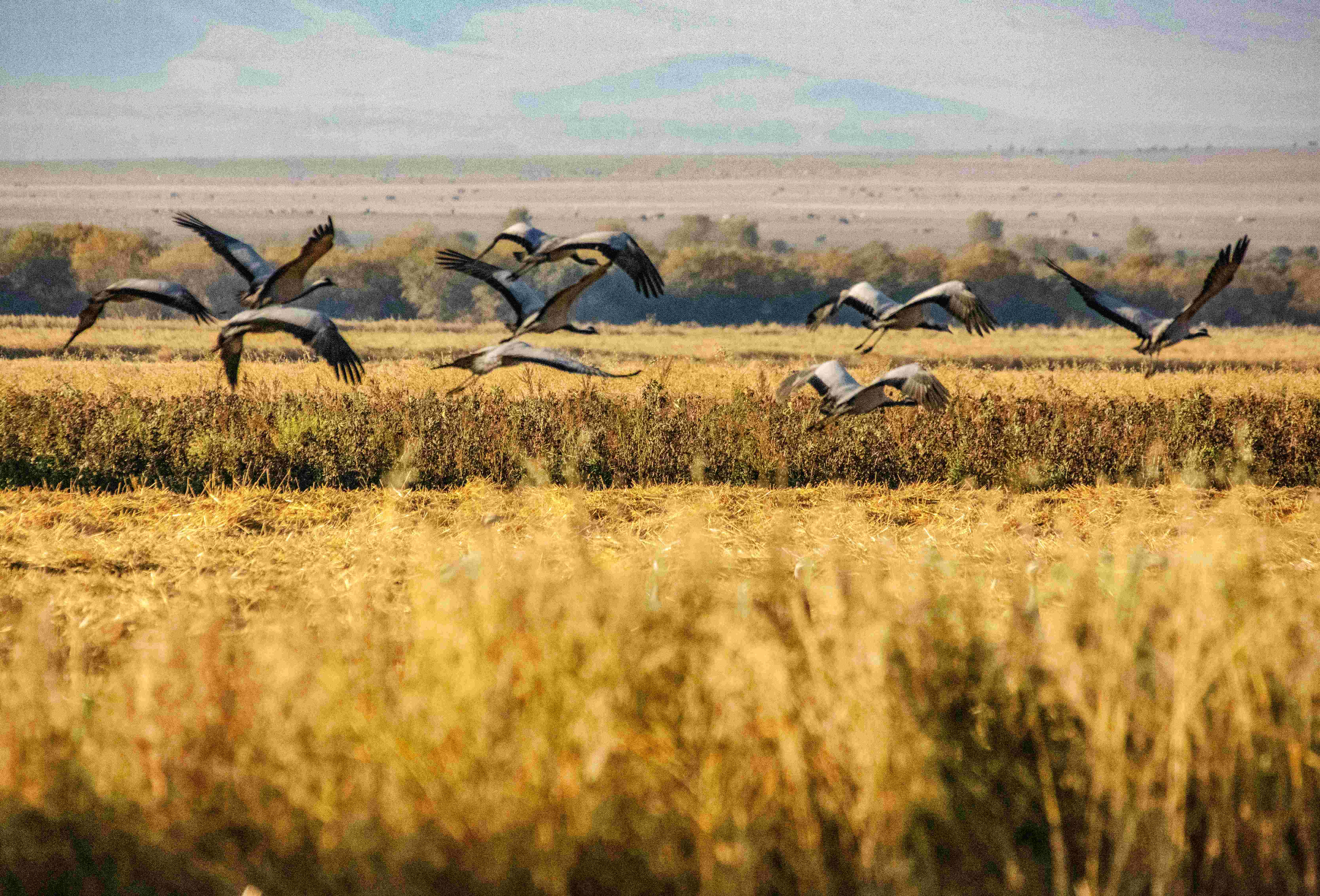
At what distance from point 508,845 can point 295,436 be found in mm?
8775

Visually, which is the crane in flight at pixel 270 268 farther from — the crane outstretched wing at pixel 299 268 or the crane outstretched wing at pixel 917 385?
the crane outstretched wing at pixel 917 385

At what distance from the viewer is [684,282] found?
5756 centimetres

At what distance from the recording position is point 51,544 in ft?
27.7

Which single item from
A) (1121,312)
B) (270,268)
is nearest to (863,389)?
(1121,312)

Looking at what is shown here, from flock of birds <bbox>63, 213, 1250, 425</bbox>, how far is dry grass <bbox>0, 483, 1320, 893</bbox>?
2.74 metres

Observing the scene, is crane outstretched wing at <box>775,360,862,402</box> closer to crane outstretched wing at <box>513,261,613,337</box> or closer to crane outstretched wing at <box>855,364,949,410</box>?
crane outstretched wing at <box>855,364,949,410</box>

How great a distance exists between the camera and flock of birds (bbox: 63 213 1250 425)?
7316 millimetres

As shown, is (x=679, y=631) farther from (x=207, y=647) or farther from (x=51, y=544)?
(x=51, y=544)

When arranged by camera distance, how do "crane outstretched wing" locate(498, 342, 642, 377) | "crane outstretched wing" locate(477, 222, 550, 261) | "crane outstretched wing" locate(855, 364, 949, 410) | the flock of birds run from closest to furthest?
1. "crane outstretched wing" locate(498, 342, 642, 377)
2. the flock of birds
3. "crane outstretched wing" locate(855, 364, 949, 410)
4. "crane outstretched wing" locate(477, 222, 550, 261)

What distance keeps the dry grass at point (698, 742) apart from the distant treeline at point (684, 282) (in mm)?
49852

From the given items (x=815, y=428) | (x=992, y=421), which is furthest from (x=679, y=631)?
(x=992, y=421)

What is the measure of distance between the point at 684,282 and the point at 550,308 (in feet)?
165

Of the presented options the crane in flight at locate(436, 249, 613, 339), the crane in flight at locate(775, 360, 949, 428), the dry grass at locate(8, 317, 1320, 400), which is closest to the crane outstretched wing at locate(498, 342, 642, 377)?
the crane in flight at locate(436, 249, 613, 339)

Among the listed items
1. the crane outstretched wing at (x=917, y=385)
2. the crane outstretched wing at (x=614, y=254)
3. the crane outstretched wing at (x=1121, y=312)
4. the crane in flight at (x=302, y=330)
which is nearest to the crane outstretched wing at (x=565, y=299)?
the crane outstretched wing at (x=614, y=254)
